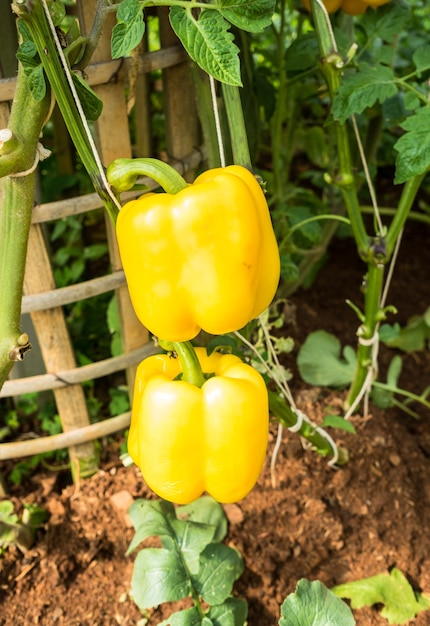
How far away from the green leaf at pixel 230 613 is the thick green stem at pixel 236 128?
81cm

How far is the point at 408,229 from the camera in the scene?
8.77ft

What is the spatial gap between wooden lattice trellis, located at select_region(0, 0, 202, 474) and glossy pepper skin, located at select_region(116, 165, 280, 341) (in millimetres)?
505

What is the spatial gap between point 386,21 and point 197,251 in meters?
0.87

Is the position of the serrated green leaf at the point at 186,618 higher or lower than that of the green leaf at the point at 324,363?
higher

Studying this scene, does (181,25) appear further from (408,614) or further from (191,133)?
(408,614)

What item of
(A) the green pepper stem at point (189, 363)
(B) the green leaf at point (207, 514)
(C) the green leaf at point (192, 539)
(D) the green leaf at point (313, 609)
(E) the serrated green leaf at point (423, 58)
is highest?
(E) the serrated green leaf at point (423, 58)

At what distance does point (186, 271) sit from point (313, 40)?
36.0 inches

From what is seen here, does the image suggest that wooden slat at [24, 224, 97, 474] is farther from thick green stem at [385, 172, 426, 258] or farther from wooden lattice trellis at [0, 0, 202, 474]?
thick green stem at [385, 172, 426, 258]

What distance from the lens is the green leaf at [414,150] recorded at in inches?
45.6

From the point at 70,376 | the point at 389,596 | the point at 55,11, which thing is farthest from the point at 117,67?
the point at 389,596

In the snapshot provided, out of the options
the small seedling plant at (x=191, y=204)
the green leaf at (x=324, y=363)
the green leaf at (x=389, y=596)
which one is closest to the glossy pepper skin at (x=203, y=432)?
the small seedling plant at (x=191, y=204)

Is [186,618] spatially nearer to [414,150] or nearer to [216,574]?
[216,574]

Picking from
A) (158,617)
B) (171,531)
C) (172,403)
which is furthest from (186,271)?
(158,617)

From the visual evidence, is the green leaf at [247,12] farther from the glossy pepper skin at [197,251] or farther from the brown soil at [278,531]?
the brown soil at [278,531]
